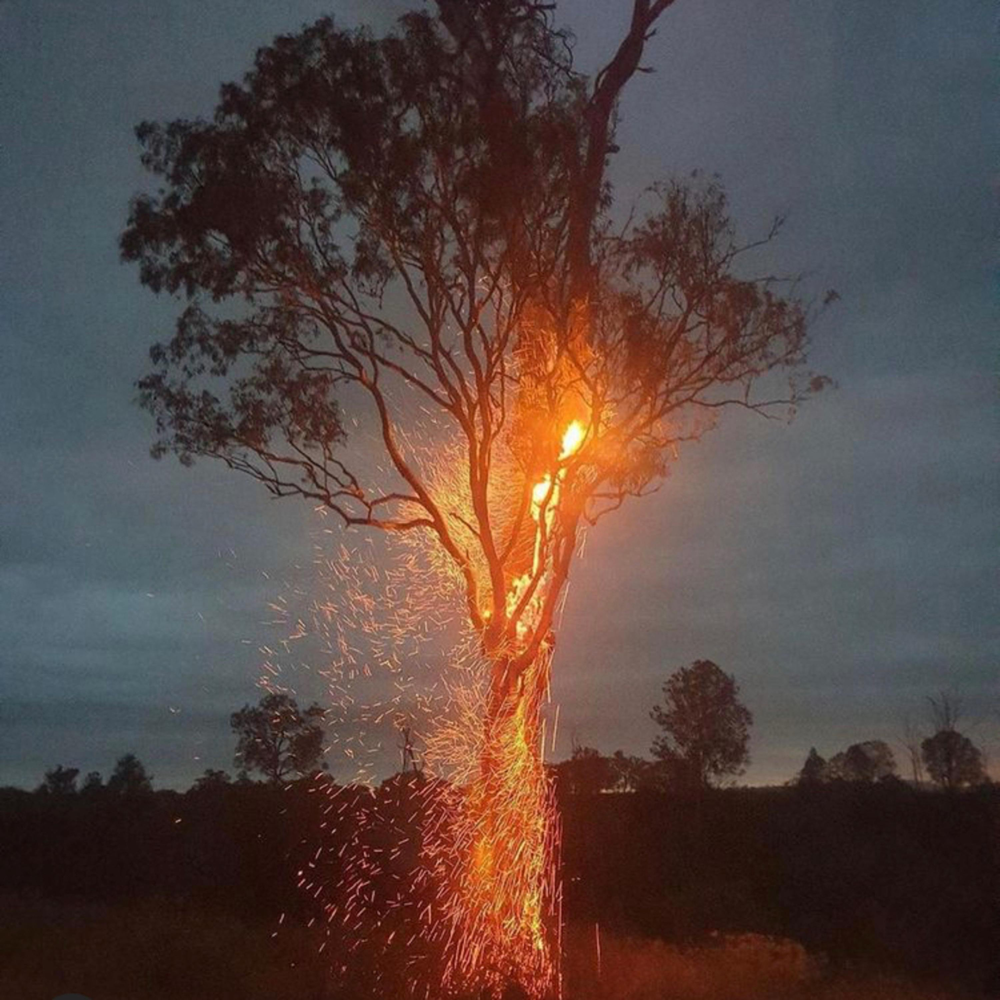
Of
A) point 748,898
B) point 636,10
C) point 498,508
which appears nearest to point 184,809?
point 748,898

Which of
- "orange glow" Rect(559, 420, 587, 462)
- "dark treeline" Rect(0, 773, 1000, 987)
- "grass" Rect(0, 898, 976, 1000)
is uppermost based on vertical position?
"orange glow" Rect(559, 420, 587, 462)

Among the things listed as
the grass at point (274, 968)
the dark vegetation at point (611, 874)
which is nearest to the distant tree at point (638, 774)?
the dark vegetation at point (611, 874)

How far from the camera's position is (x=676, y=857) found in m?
30.6

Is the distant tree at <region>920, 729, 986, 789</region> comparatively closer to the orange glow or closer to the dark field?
the dark field

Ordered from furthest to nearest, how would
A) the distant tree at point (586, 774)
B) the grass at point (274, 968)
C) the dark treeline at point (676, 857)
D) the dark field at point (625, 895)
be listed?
the distant tree at point (586, 774)
the dark treeline at point (676, 857)
the dark field at point (625, 895)
the grass at point (274, 968)

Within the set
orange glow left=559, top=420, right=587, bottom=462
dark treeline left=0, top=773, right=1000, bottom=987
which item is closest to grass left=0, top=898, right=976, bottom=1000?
dark treeline left=0, top=773, right=1000, bottom=987

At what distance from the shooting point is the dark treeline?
23.6m

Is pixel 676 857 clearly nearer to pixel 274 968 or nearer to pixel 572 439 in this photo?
pixel 274 968

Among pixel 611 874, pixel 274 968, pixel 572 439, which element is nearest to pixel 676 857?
pixel 611 874

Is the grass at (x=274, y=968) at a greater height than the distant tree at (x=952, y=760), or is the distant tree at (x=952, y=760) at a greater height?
the distant tree at (x=952, y=760)

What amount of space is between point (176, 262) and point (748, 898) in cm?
1807

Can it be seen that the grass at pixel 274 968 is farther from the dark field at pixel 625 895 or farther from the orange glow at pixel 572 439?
the orange glow at pixel 572 439

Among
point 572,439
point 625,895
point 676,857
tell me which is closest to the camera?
point 572,439

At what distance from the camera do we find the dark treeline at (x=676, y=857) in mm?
23641
